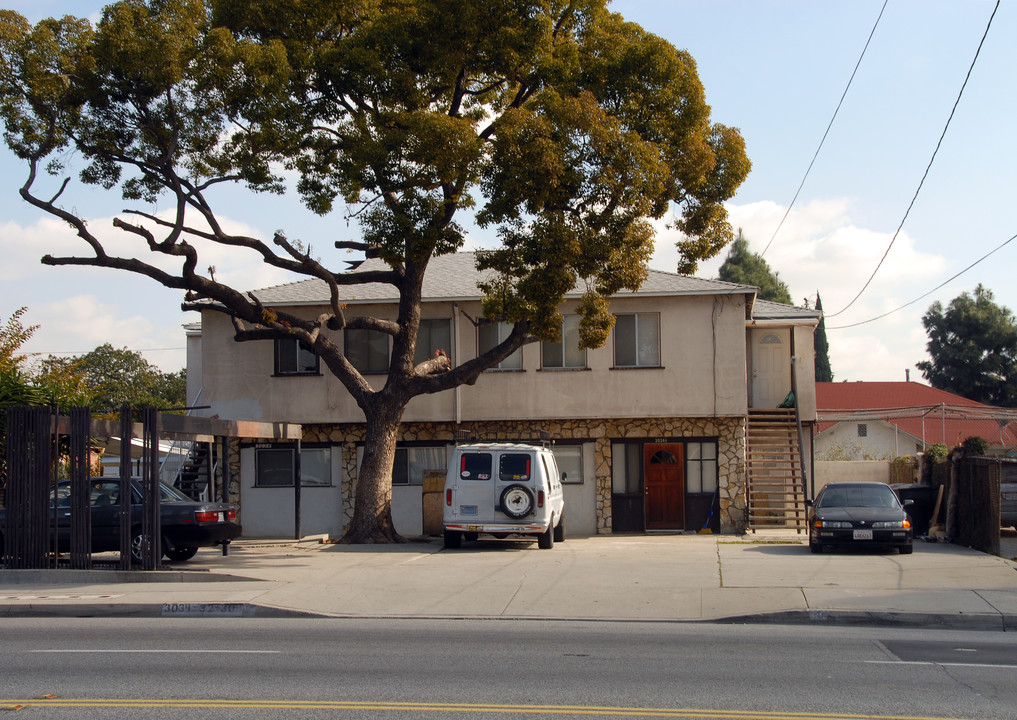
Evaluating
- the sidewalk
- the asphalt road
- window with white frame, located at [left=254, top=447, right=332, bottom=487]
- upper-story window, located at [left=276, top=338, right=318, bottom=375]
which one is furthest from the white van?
upper-story window, located at [left=276, top=338, right=318, bottom=375]

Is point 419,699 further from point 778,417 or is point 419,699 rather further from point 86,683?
point 778,417

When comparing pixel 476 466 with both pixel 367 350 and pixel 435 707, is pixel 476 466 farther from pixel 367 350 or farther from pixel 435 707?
pixel 435 707

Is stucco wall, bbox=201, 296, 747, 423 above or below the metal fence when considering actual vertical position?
above

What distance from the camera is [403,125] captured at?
18.8 metres

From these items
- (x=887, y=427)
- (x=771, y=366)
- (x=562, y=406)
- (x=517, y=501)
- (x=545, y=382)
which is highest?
(x=771, y=366)

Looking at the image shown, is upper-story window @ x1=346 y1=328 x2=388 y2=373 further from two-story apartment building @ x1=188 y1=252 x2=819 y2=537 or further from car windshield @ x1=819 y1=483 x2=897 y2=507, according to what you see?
car windshield @ x1=819 y1=483 x2=897 y2=507

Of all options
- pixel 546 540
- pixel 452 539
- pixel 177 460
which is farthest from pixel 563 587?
pixel 177 460

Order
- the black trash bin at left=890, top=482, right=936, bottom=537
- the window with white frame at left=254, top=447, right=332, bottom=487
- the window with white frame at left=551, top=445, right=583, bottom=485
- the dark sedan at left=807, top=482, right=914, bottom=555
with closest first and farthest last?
the dark sedan at left=807, top=482, right=914, bottom=555 → the black trash bin at left=890, top=482, right=936, bottom=537 → the window with white frame at left=551, top=445, right=583, bottom=485 → the window with white frame at left=254, top=447, right=332, bottom=487

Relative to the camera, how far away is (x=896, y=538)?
695 inches

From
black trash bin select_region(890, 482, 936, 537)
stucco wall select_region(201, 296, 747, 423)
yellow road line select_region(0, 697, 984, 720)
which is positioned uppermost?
stucco wall select_region(201, 296, 747, 423)

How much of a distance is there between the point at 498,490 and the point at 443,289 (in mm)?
8659

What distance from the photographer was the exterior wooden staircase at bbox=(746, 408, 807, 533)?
82.8 feet

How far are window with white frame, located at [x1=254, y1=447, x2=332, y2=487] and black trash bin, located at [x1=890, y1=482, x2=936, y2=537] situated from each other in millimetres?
14290

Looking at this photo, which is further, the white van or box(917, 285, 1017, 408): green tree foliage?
box(917, 285, 1017, 408): green tree foliage
